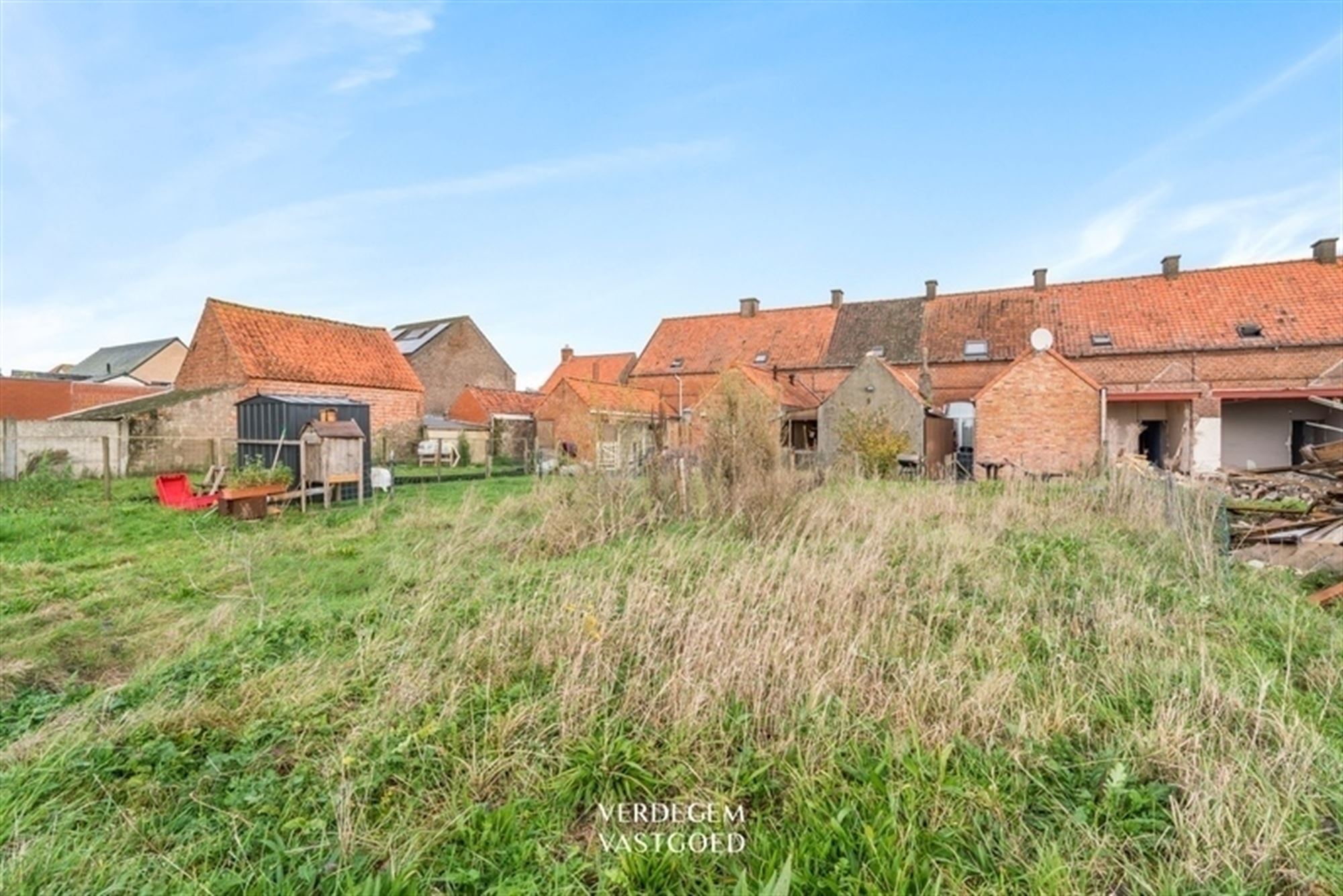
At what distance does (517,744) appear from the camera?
3.16 m

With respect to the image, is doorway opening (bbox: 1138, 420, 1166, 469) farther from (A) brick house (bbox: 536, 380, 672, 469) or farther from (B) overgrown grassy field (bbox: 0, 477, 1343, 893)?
(B) overgrown grassy field (bbox: 0, 477, 1343, 893)

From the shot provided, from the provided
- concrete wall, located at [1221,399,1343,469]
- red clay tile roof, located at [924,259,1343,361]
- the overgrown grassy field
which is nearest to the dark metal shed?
the overgrown grassy field

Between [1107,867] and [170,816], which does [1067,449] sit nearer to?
[1107,867]

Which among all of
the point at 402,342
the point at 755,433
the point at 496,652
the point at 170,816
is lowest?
the point at 170,816

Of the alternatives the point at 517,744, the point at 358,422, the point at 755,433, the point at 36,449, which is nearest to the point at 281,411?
the point at 358,422

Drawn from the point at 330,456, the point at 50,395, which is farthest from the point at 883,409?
the point at 50,395

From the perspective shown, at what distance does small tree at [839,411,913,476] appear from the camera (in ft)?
63.7

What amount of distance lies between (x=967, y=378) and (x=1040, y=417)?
8.68 m

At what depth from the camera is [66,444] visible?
1777 centimetres

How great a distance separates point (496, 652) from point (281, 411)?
13749 millimetres

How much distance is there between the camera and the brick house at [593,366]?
46125 millimetres

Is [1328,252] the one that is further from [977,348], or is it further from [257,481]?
[257,481]

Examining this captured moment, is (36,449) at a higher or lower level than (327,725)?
higher

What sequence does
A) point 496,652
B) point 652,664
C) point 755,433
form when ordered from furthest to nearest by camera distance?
point 755,433 → point 496,652 → point 652,664
